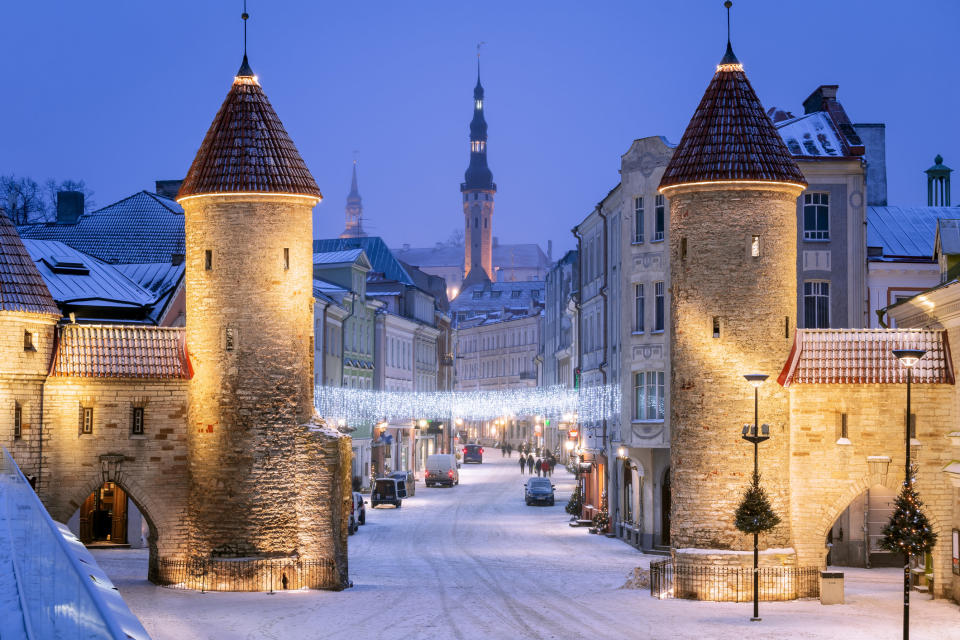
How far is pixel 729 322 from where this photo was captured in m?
32.6

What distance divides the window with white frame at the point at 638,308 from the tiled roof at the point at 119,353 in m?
17.4

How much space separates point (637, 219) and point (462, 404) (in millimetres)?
50440

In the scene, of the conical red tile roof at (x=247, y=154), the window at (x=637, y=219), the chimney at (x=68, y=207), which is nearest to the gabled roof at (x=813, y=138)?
the window at (x=637, y=219)

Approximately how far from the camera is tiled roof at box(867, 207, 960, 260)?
4562 centimetres

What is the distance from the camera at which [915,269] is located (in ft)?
146

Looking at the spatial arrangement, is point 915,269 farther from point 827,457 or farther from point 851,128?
point 827,457

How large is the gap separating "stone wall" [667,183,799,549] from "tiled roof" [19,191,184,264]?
28.5 metres

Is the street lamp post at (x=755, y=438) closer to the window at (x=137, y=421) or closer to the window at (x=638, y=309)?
the window at (x=638, y=309)

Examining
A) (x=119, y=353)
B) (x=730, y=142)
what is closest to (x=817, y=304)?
(x=730, y=142)

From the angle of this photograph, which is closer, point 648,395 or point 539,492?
point 648,395

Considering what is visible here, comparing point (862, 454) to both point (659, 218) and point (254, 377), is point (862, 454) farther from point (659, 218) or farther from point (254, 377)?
point (659, 218)

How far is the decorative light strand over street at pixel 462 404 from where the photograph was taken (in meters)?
55.2

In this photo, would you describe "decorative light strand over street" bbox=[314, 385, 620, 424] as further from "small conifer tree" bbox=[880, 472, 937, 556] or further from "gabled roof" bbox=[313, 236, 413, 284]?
"small conifer tree" bbox=[880, 472, 937, 556]

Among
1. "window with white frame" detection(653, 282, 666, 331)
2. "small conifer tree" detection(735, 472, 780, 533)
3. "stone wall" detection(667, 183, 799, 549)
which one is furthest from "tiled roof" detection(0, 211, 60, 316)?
"window with white frame" detection(653, 282, 666, 331)
